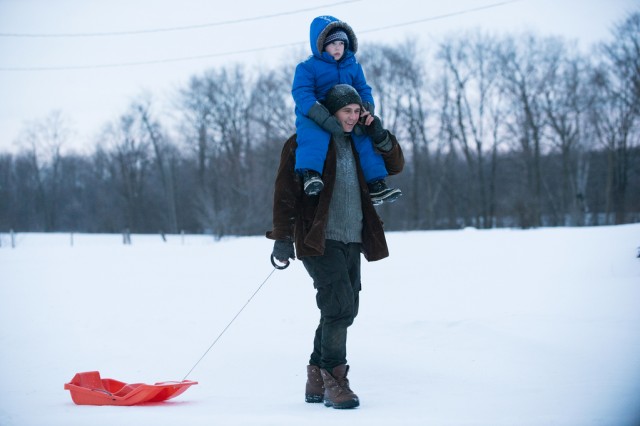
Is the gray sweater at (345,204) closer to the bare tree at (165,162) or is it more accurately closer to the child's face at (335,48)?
the child's face at (335,48)

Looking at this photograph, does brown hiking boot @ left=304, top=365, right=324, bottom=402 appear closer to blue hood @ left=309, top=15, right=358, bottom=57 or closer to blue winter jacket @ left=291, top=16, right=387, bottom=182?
blue winter jacket @ left=291, top=16, right=387, bottom=182

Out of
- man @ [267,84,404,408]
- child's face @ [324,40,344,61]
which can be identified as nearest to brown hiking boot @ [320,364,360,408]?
man @ [267,84,404,408]

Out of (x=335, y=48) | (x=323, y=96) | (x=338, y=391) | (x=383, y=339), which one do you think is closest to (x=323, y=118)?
(x=323, y=96)

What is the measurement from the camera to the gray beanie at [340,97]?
296cm

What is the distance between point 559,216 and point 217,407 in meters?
34.4

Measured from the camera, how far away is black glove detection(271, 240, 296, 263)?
289 cm

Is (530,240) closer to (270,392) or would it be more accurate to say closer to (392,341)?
(392,341)

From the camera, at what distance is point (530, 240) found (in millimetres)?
8516

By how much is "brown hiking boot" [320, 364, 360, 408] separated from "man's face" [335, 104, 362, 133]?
129 centimetres

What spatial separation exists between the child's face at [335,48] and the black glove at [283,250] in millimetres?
1076

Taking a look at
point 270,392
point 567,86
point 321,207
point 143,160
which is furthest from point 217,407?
point 143,160

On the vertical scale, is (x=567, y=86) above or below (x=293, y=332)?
above

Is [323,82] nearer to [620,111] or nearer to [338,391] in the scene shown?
[338,391]

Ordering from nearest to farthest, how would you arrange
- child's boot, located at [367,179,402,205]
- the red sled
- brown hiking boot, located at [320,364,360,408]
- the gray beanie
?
1. brown hiking boot, located at [320,364,360,408]
2. the red sled
3. the gray beanie
4. child's boot, located at [367,179,402,205]
